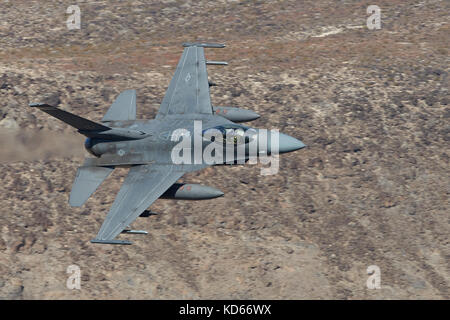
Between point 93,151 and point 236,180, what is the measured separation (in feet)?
27.9

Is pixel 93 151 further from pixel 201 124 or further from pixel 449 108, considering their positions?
pixel 449 108

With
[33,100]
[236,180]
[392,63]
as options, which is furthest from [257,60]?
[33,100]

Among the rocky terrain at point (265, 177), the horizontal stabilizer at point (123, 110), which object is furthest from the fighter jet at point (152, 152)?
the rocky terrain at point (265, 177)

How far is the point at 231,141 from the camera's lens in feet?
80.4

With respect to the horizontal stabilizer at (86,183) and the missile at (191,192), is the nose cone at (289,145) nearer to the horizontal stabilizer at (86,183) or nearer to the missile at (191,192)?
the missile at (191,192)

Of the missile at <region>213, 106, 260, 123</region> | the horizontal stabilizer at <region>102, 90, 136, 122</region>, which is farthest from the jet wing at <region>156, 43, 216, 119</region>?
the horizontal stabilizer at <region>102, 90, 136, 122</region>

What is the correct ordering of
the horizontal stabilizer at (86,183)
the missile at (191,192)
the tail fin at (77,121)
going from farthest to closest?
the horizontal stabilizer at (86,183) < the missile at (191,192) < the tail fin at (77,121)

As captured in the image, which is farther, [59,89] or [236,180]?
[59,89]

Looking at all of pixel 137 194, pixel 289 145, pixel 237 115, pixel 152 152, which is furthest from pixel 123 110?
pixel 289 145

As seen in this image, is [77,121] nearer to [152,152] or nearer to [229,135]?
[152,152]

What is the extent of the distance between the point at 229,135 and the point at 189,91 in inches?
176

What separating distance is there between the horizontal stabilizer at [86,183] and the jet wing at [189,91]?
382 centimetres

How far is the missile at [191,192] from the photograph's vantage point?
24.4 meters

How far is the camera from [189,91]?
28.1 metres
